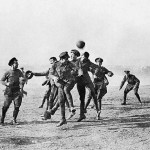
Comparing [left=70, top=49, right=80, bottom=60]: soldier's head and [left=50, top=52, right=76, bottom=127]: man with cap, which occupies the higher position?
[left=70, top=49, right=80, bottom=60]: soldier's head

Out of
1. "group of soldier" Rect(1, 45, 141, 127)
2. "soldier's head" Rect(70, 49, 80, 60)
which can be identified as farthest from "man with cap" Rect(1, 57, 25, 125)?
"soldier's head" Rect(70, 49, 80, 60)

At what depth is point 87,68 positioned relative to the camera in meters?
9.37

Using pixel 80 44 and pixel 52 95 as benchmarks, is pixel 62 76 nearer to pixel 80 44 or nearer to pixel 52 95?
pixel 80 44

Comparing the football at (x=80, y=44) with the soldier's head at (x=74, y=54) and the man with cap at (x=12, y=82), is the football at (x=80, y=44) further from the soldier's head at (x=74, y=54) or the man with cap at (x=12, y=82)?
the man with cap at (x=12, y=82)

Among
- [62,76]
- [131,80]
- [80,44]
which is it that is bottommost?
[62,76]

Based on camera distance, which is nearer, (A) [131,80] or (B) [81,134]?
(B) [81,134]

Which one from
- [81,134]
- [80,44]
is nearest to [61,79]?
[80,44]

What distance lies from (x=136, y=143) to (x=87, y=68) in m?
3.08

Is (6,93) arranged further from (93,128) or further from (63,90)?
(93,128)

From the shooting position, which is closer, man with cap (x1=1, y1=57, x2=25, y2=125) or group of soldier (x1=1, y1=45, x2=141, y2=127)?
group of soldier (x1=1, y1=45, x2=141, y2=127)

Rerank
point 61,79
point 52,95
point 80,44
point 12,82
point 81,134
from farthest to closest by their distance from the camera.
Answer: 1. point 52,95
2. point 80,44
3. point 12,82
4. point 61,79
5. point 81,134

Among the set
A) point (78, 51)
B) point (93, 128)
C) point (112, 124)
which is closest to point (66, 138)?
point (93, 128)

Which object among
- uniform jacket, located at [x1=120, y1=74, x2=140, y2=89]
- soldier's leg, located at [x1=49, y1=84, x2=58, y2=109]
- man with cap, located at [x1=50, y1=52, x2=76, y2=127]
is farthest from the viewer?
uniform jacket, located at [x1=120, y1=74, x2=140, y2=89]

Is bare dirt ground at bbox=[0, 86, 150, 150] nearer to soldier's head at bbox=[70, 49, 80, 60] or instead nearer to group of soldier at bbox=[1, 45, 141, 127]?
group of soldier at bbox=[1, 45, 141, 127]
